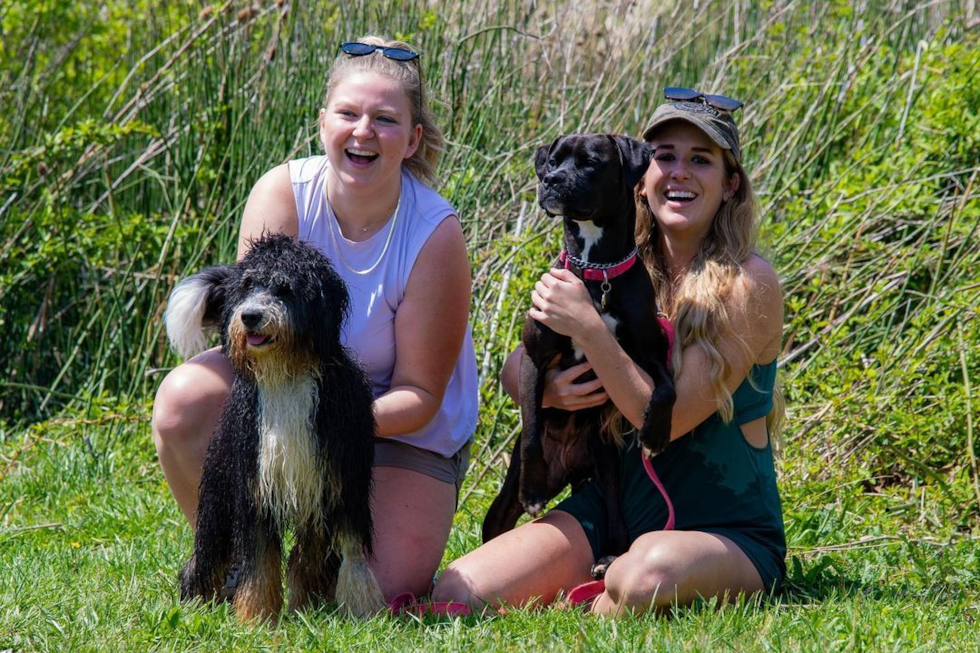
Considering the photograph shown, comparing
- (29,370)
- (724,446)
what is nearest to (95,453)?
(29,370)

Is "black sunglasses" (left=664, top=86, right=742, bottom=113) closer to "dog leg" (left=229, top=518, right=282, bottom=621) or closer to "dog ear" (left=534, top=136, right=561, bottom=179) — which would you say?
"dog ear" (left=534, top=136, right=561, bottom=179)

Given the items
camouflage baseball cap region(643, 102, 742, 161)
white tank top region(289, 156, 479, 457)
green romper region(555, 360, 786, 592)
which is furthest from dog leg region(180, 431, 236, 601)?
camouflage baseball cap region(643, 102, 742, 161)

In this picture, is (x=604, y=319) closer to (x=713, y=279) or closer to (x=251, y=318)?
(x=713, y=279)

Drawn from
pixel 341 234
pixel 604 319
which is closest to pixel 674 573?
pixel 604 319

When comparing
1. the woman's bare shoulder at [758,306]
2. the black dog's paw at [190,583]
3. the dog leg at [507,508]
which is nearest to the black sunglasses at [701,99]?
the woman's bare shoulder at [758,306]

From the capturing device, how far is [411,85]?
4.06 metres

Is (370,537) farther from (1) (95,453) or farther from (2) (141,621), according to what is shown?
(1) (95,453)

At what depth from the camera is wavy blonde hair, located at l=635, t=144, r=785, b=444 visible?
146 inches

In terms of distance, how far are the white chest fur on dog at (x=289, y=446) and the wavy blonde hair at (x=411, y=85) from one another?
128cm

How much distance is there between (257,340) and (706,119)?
5.69ft

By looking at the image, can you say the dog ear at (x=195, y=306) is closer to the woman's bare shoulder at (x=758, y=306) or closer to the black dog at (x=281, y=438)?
the black dog at (x=281, y=438)

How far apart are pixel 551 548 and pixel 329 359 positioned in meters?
1.10

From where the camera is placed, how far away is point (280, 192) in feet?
13.4

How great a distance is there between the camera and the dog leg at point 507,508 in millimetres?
4094
